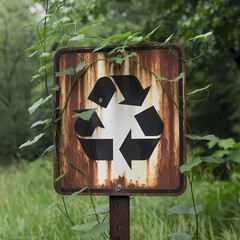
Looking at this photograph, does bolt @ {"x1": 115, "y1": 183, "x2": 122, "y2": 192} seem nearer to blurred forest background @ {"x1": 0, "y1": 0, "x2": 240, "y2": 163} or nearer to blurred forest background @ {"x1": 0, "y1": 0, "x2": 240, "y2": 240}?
blurred forest background @ {"x1": 0, "y1": 0, "x2": 240, "y2": 240}

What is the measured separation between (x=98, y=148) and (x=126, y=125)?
145mm

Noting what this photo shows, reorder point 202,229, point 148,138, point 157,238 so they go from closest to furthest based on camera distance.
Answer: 1. point 148,138
2. point 157,238
3. point 202,229

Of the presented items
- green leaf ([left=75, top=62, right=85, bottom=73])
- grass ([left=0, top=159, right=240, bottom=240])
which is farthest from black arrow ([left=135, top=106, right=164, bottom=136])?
grass ([left=0, top=159, right=240, bottom=240])

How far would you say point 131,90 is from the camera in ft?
6.44

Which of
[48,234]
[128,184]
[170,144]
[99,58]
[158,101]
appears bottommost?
[48,234]

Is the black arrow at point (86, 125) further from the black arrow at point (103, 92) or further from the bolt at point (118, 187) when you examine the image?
the bolt at point (118, 187)

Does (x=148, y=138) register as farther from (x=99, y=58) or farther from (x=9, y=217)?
(x=9, y=217)

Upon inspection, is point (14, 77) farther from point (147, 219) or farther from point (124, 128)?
point (124, 128)

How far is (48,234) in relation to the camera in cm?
316

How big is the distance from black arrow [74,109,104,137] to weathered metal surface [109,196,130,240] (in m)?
0.29

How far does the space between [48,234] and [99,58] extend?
155 cm

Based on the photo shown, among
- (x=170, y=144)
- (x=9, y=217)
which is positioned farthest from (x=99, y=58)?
(x=9, y=217)

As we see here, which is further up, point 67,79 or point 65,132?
point 67,79

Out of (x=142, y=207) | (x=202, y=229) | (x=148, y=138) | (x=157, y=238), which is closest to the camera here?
(x=148, y=138)
